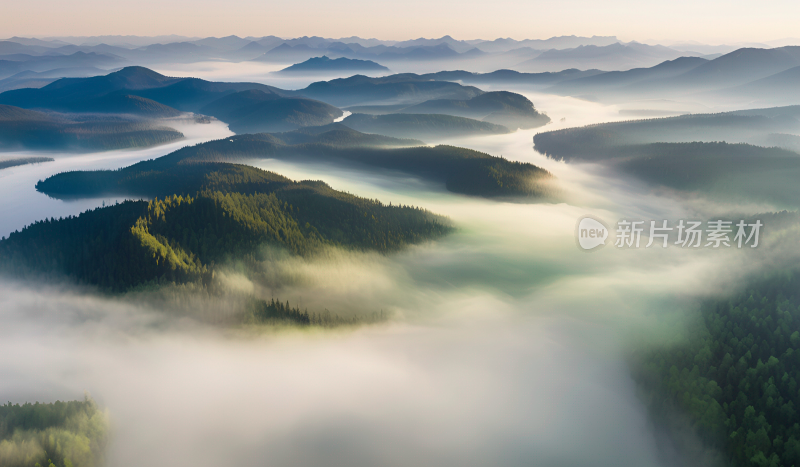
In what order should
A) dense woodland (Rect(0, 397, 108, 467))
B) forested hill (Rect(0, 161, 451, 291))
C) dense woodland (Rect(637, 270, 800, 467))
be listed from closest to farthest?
dense woodland (Rect(0, 397, 108, 467)), dense woodland (Rect(637, 270, 800, 467)), forested hill (Rect(0, 161, 451, 291))

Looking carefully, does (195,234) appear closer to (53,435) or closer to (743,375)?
(53,435)

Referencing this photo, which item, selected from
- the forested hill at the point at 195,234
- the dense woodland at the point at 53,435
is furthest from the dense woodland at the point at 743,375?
the forested hill at the point at 195,234

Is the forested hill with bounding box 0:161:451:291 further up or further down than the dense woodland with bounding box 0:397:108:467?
further up

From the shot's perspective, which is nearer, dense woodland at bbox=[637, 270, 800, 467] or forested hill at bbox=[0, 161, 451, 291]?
dense woodland at bbox=[637, 270, 800, 467]

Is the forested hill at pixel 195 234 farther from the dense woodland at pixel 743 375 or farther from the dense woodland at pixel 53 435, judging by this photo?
the dense woodland at pixel 743 375

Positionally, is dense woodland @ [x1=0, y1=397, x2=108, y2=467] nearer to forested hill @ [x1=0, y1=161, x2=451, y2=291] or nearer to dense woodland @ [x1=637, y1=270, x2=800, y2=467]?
forested hill @ [x1=0, y1=161, x2=451, y2=291]

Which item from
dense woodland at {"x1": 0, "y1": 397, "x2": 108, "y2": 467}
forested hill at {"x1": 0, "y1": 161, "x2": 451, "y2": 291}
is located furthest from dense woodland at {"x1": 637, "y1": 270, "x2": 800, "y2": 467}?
forested hill at {"x1": 0, "y1": 161, "x2": 451, "y2": 291}
